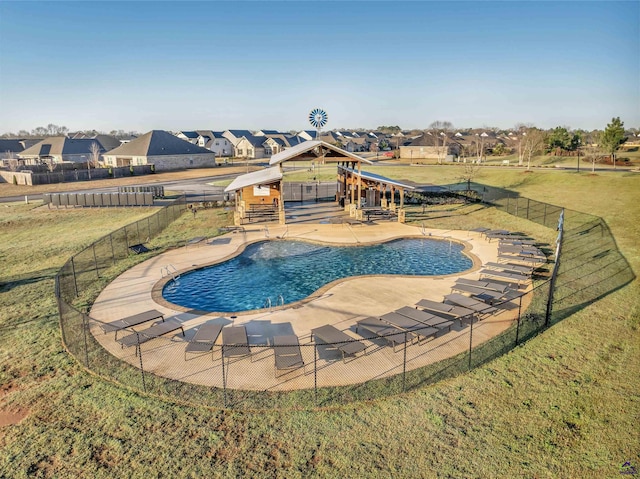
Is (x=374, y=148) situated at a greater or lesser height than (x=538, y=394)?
greater

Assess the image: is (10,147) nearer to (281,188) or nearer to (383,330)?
(281,188)

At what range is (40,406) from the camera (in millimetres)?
10039

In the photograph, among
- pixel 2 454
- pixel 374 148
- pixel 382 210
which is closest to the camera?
pixel 2 454

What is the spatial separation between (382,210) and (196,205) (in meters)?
17.4

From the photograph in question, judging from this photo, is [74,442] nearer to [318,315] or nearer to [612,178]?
[318,315]

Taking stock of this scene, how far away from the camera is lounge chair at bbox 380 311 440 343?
1333 cm

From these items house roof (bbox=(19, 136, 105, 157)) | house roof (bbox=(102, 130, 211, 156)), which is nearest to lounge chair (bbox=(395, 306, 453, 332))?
house roof (bbox=(102, 130, 211, 156))

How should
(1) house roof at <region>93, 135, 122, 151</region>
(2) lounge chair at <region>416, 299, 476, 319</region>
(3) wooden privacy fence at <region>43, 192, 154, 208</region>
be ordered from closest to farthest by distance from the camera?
(2) lounge chair at <region>416, 299, 476, 319</region>
(3) wooden privacy fence at <region>43, 192, 154, 208</region>
(1) house roof at <region>93, 135, 122, 151</region>

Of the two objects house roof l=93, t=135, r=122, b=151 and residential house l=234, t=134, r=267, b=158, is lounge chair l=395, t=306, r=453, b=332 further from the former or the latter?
house roof l=93, t=135, r=122, b=151

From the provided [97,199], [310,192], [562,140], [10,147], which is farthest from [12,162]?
[562,140]

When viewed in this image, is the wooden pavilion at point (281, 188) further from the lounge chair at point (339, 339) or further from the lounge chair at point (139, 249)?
the lounge chair at point (339, 339)

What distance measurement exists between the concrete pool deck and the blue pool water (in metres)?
0.99

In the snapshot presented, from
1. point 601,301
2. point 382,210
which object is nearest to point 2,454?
point 601,301

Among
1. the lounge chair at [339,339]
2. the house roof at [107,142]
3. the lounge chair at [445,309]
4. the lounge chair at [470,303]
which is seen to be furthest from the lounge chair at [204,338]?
the house roof at [107,142]
